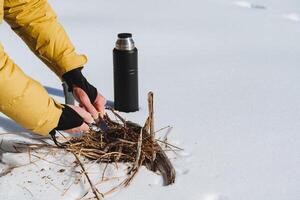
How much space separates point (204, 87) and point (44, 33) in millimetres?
851

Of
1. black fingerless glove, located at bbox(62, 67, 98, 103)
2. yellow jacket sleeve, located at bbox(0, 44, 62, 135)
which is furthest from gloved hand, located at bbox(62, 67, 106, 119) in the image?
yellow jacket sleeve, located at bbox(0, 44, 62, 135)

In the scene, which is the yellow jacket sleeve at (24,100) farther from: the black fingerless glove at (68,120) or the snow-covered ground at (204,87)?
the snow-covered ground at (204,87)

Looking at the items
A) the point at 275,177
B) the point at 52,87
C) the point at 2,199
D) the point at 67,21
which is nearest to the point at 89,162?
the point at 2,199

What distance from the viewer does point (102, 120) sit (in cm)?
185

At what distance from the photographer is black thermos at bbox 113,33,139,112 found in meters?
2.02

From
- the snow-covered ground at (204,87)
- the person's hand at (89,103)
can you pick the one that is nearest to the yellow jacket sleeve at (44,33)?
the person's hand at (89,103)

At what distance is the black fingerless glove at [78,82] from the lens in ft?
5.99

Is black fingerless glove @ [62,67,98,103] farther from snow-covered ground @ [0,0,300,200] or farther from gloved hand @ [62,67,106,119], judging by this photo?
snow-covered ground @ [0,0,300,200]

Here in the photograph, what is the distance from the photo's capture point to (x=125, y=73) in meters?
2.07

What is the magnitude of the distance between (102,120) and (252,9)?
2.13 meters

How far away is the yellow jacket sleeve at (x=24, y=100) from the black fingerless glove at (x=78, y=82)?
0.30 metres

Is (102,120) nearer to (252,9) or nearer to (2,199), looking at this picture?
(2,199)

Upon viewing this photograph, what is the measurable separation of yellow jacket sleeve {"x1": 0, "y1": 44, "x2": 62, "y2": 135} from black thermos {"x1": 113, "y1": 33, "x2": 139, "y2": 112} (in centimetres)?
57

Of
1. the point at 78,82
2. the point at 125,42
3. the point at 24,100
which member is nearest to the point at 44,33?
the point at 78,82
